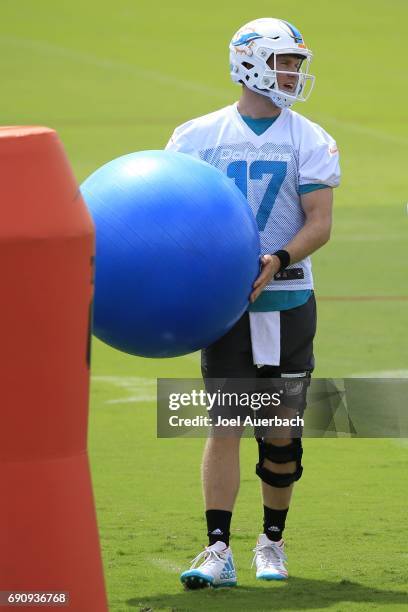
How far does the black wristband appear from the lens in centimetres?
611

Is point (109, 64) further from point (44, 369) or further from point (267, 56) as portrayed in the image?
point (44, 369)

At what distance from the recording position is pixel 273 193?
6.31m

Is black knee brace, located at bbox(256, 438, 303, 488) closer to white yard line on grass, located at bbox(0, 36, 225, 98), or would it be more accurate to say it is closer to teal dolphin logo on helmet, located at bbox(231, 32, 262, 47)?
teal dolphin logo on helmet, located at bbox(231, 32, 262, 47)

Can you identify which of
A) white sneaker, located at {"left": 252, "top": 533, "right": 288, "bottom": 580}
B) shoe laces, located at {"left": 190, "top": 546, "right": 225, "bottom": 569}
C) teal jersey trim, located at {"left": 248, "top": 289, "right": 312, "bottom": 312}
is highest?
teal jersey trim, located at {"left": 248, "top": 289, "right": 312, "bottom": 312}

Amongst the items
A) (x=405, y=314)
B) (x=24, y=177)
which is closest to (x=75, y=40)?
(x=405, y=314)

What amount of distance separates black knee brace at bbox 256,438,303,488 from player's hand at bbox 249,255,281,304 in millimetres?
709

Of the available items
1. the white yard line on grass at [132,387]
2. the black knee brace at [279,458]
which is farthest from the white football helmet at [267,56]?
the white yard line on grass at [132,387]

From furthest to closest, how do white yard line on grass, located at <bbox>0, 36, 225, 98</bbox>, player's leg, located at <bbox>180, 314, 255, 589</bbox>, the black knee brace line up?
white yard line on grass, located at <bbox>0, 36, 225, 98</bbox>, the black knee brace, player's leg, located at <bbox>180, 314, 255, 589</bbox>

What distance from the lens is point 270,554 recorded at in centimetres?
635

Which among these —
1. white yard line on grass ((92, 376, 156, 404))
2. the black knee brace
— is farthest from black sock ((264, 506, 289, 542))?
white yard line on grass ((92, 376, 156, 404))

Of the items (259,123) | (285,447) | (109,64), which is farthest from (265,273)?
(109,64)

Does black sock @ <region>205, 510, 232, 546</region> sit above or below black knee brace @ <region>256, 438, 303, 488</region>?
below

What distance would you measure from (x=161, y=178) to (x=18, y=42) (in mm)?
28159

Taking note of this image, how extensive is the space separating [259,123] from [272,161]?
189 mm
